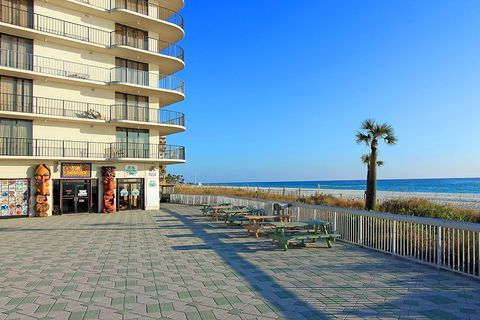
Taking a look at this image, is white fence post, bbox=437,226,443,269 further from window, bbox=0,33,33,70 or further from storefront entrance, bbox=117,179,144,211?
window, bbox=0,33,33,70

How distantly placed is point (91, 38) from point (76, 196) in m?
10.6

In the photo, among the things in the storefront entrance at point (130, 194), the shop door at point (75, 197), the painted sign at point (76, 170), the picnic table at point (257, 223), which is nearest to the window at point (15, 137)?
the painted sign at point (76, 170)

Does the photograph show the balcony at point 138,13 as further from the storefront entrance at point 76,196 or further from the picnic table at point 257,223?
the picnic table at point 257,223

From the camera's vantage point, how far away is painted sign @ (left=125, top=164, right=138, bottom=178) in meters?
26.6

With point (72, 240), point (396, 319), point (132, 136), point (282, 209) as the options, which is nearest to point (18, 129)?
point (132, 136)

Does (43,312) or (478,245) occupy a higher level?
(478,245)

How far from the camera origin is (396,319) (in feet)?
16.6


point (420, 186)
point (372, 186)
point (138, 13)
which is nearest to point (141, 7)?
point (138, 13)

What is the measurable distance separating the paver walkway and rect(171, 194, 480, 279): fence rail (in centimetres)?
37

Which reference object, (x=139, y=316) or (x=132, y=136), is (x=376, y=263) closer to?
(x=139, y=316)

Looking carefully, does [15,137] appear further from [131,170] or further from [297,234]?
[297,234]

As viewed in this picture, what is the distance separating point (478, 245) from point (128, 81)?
24.1 metres

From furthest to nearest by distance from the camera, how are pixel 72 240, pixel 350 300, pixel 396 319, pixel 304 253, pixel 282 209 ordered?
pixel 282 209
pixel 72 240
pixel 304 253
pixel 350 300
pixel 396 319

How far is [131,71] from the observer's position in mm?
26859
